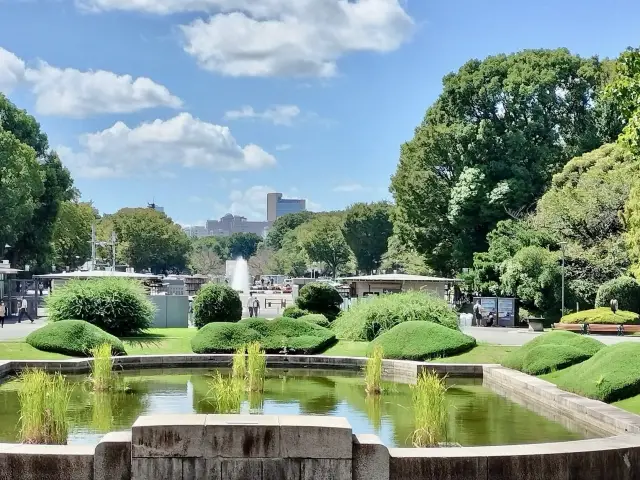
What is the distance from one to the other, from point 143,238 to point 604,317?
8152 cm

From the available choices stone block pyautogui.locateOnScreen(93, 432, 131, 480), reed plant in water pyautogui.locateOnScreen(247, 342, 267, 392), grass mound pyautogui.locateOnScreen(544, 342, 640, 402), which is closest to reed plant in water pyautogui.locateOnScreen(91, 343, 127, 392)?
reed plant in water pyautogui.locateOnScreen(247, 342, 267, 392)

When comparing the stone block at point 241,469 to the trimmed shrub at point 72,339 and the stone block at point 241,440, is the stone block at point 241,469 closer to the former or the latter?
the stone block at point 241,440

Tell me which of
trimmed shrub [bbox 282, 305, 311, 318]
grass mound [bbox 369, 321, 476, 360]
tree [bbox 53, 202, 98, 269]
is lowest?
grass mound [bbox 369, 321, 476, 360]

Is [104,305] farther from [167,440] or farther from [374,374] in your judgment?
[167,440]

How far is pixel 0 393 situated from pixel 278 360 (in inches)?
318

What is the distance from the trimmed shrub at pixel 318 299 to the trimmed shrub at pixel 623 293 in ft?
51.7

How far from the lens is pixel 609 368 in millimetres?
15406

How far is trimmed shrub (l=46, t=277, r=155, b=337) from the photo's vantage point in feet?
85.3

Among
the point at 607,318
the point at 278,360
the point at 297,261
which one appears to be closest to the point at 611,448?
the point at 278,360

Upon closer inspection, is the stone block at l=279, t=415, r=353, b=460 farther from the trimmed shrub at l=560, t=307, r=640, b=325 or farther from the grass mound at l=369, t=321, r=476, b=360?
the trimmed shrub at l=560, t=307, r=640, b=325

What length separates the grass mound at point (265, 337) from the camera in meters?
23.1

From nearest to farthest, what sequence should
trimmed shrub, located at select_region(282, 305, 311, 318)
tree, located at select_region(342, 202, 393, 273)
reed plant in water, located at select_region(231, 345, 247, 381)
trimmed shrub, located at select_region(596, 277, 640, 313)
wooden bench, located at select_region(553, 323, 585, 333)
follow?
1. reed plant in water, located at select_region(231, 345, 247, 381)
2. trimmed shrub, located at select_region(282, 305, 311, 318)
3. wooden bench, located at select_region(553, 323, 585, 333)
4. trimmed shrub, located at select_region(596, 277, 640, 313)
5. tree, located at select_region(342, 202, 393, 273)

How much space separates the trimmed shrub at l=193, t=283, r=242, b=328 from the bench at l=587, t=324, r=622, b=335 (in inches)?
642

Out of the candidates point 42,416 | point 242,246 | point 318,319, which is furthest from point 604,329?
point 242,246
